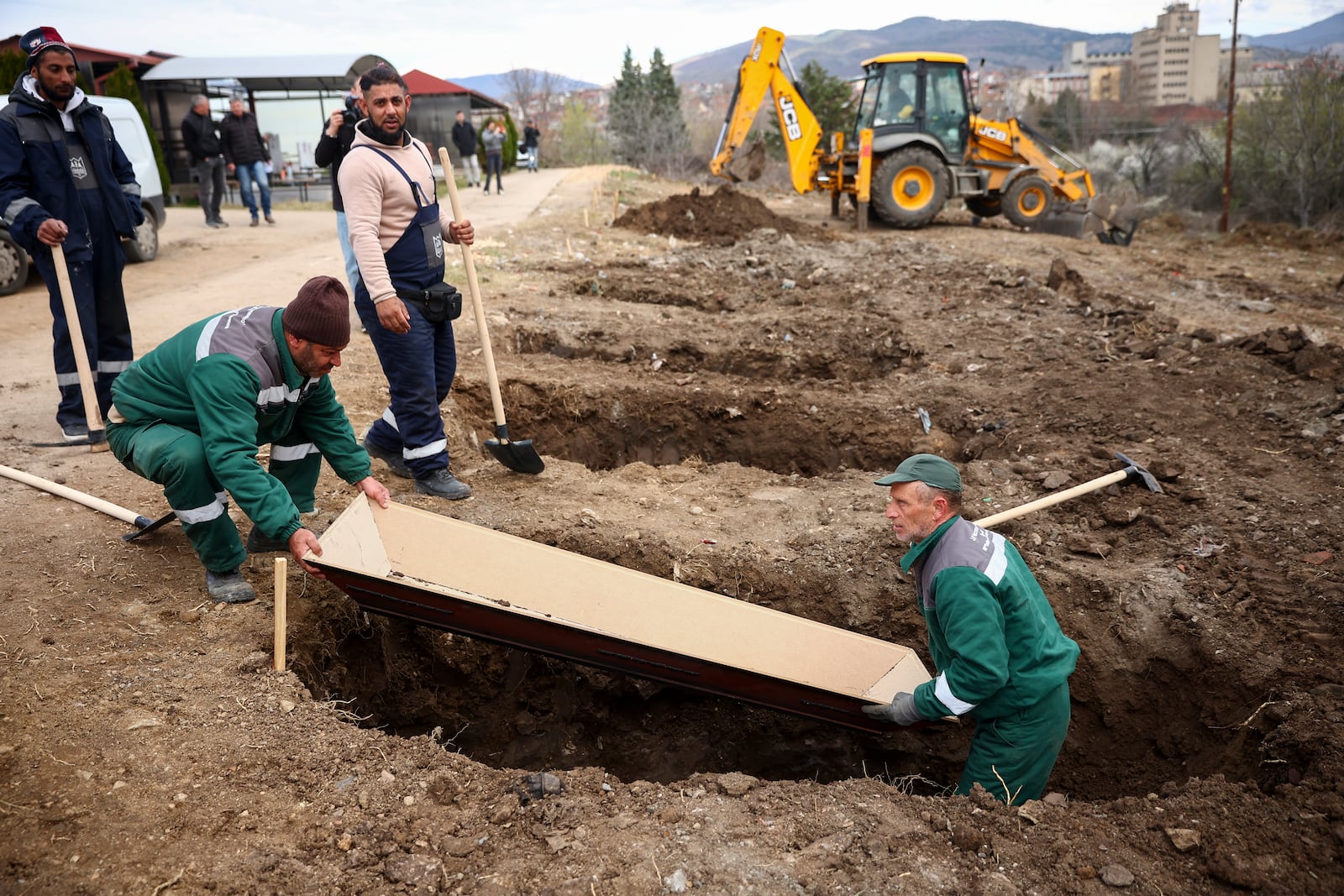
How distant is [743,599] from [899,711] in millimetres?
1274

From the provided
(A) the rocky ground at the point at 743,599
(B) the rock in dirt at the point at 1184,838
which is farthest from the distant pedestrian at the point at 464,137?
(B) the rock in dirt at the point at 1184,838

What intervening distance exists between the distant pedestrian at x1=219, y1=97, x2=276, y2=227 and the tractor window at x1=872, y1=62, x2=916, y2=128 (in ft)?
31.8

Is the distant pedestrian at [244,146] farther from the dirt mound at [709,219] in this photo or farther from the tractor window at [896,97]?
the tractor window at [896,97]

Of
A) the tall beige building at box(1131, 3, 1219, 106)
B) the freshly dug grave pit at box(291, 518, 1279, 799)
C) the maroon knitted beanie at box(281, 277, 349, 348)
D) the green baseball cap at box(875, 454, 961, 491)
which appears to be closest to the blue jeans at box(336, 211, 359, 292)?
the maroon knitted beanie at box(281, 277, 349, 348)

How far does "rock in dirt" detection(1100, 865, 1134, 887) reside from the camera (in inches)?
90.5

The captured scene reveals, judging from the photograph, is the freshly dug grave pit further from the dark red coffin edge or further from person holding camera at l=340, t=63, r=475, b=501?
person holding camera at l=340, t=63, r=475, b=501

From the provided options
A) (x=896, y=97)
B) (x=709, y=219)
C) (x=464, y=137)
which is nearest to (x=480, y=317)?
(x=709, y=219)

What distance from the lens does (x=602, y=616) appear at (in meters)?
3.84

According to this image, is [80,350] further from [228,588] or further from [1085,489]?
[1085,489]

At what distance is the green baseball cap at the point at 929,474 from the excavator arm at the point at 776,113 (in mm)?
11868

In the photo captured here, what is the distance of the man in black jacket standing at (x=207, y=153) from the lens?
1262 cm

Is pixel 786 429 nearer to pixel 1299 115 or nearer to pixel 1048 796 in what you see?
pixel 1048 796

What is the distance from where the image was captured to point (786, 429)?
20.0 ft

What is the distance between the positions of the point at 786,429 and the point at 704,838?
12.8ft
